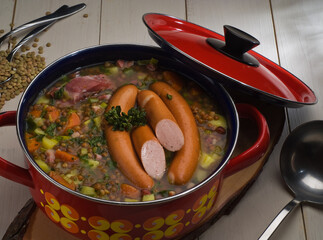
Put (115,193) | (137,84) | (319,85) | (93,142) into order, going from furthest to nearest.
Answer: (319,85), (137,84), (93,142), (115,193)

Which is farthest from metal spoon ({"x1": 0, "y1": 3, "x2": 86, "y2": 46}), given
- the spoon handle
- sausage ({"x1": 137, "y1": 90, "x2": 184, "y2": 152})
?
the spoon handle

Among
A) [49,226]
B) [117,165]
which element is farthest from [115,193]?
[49,226]

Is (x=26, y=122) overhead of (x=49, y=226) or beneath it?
overhead

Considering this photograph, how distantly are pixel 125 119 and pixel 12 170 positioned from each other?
0.49 metres

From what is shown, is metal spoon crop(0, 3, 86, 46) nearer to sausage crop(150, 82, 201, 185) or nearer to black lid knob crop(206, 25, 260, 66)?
sausage crop(150, 82, 201, 185)

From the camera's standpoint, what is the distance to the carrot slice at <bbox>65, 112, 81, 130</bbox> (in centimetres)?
202

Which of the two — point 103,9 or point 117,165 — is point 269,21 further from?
point 117,165

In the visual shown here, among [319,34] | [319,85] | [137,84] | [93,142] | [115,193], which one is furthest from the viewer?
[319,34]

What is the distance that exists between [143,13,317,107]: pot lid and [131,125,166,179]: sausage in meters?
0.39

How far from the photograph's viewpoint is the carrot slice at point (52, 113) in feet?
6.66

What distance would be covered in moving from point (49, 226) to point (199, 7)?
184cm

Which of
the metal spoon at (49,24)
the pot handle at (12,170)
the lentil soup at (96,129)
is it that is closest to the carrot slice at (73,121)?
the lentil soup at (96,129)

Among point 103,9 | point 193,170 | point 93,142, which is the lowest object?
point 193,170

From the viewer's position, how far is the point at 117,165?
6.12 feet
